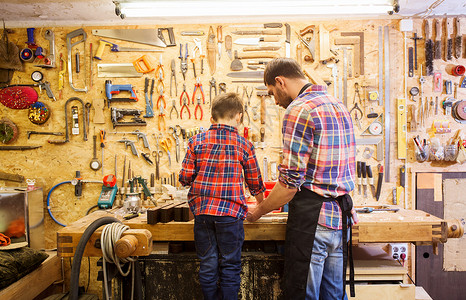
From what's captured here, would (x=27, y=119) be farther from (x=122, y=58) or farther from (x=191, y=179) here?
(x=191, y=179)

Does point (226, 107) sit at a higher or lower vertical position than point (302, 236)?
higher

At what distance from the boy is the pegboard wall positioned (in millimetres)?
1357

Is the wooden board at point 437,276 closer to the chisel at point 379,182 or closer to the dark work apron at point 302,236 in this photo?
the chisel at point 379,182

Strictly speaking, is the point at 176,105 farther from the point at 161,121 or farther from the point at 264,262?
the point at 264,262

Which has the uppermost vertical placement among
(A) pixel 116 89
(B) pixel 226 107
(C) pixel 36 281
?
(A) pixel 116 89

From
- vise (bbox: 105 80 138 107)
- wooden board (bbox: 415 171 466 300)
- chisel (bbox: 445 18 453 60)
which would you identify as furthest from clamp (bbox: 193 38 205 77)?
wooden board (bbox: 415 171 466 300)

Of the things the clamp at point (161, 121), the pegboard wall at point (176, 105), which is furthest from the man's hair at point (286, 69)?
the clamp at point (161, 121)

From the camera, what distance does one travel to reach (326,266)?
1.77 m

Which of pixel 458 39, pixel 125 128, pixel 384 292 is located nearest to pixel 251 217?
pixel 384 292

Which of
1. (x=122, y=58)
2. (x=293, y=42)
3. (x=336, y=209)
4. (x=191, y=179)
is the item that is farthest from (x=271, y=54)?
(x=336, y=209)

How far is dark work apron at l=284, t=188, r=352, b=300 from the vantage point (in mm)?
1705

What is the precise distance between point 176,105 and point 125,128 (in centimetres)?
64

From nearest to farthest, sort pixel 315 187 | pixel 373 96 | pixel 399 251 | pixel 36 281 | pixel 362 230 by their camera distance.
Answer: pixel 315 187 → pixel 362 230 → pixel 36 281 → pixel 399 251 → pixel 373 96

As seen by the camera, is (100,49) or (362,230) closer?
(362,230)
